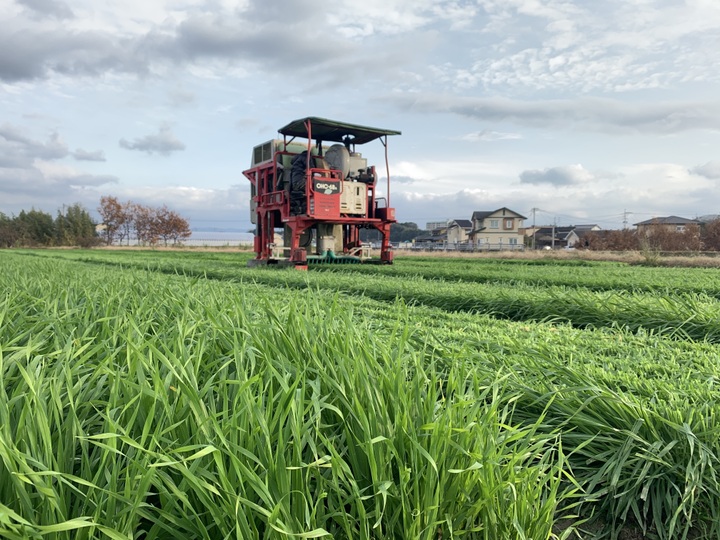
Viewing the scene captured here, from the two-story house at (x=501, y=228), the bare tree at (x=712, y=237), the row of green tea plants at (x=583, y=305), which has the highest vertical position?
the two-story house at (x=501, y=228)

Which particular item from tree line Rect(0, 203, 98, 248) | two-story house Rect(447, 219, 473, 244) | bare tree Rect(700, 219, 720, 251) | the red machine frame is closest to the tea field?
the red machine frame

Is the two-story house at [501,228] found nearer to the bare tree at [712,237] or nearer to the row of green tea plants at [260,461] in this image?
the bare tree at [712,237]

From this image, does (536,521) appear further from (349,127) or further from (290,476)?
(349,127)

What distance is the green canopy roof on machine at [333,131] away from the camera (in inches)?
467

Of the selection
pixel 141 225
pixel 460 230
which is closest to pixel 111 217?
pixel 141 225

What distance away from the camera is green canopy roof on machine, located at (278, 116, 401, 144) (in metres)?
11.9

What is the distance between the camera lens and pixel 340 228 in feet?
44.5

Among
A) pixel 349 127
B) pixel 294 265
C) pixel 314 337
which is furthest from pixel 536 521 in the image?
pixel 349 127

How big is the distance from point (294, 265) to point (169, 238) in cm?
5128

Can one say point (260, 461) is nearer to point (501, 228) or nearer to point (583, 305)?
point (583, 305)

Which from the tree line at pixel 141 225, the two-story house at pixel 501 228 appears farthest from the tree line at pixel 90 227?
the two-story house at pixel 501 228

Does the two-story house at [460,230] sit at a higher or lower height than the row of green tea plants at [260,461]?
higher

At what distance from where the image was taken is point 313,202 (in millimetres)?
11688

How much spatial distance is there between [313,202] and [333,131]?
2.33m
